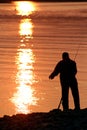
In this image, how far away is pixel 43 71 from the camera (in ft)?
89.8

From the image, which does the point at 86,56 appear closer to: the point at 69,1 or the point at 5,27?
the point at 5,27

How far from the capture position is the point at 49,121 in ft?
42.5

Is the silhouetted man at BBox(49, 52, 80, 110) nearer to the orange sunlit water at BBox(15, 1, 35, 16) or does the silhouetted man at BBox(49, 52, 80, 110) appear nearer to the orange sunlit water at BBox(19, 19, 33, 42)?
the orange sunlit water at BBox(19, 19, 33, 42)

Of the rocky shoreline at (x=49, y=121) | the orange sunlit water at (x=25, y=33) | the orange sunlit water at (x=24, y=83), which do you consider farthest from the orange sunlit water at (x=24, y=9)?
the rocky shoreline at (x=49, y=121)

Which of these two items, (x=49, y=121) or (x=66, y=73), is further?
(x=66, y=73)

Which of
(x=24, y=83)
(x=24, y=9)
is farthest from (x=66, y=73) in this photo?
(x=24, y=9)

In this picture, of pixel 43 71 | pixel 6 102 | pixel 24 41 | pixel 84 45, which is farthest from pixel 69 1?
pixel 6 102

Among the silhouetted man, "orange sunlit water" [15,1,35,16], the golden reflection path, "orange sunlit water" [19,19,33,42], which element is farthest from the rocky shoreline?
"orange sunlit water" [15,1,35,16]

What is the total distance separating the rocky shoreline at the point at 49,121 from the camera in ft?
40.3

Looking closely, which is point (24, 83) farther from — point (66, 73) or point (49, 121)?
point (49, 121)

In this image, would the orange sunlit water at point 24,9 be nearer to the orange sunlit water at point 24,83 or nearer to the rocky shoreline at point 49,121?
the orange sunlit water at point 24,83

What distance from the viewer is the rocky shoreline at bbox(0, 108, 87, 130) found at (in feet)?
40.3

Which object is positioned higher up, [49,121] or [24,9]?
[24,9]

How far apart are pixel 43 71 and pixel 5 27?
30.8 m
